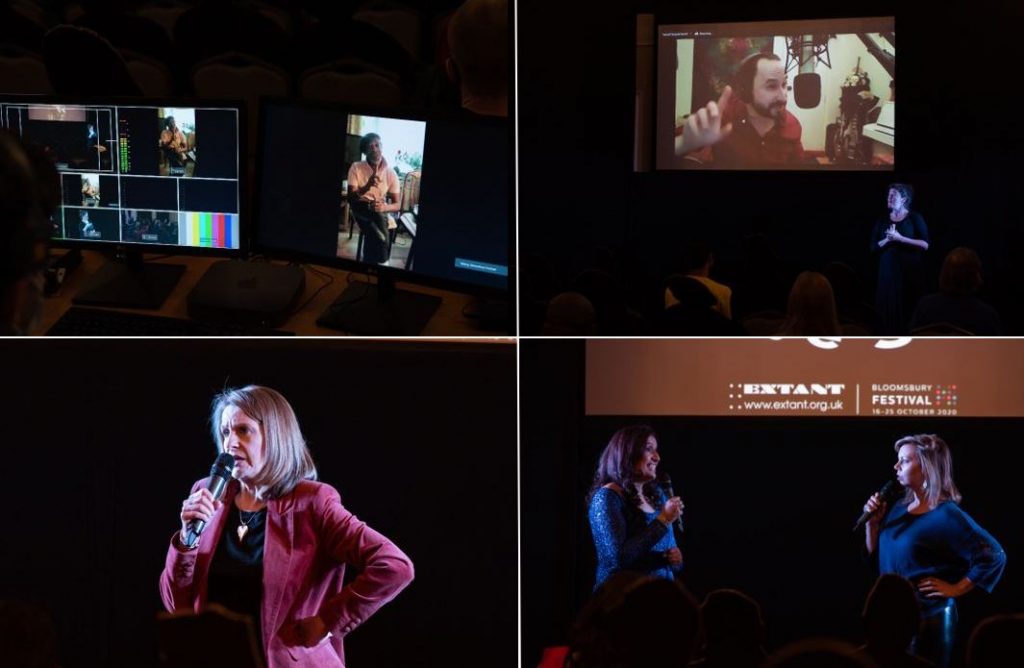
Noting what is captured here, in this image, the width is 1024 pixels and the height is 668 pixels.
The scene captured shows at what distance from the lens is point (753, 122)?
1.67m

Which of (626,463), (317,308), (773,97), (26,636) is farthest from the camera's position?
(26,636)

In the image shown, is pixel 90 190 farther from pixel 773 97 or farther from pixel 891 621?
pixel 891 621

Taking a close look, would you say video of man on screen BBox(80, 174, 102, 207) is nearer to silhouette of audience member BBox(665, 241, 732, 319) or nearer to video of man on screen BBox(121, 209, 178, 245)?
video of man on screen BBox(121, 209, 178, 245)

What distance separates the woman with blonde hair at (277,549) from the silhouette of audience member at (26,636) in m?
0.25

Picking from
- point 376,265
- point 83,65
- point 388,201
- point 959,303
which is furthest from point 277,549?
point 959,303

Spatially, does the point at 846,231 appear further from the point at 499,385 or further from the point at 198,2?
the point at 198,2

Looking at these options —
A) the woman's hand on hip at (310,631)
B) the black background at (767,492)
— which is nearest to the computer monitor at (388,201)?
the black background at (767,492)

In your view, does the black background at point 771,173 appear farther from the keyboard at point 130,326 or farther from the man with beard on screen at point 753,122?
the keyboard at point 130,326

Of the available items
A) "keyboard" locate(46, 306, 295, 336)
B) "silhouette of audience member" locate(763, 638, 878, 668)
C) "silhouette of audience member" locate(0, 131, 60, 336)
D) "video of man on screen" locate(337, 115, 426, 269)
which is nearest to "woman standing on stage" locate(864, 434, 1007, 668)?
"silhouette of audience member" locate(763, 638, 878, 668)

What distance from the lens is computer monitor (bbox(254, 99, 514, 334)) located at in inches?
Result: 73.4

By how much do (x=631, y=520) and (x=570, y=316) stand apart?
0.43m

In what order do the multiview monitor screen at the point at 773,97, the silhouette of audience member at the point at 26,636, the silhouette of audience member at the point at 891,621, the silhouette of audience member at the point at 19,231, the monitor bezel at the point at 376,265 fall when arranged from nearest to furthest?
the silhouette of audience member at the point at 19,231
the multiview monitor screen at the point at 773,97
the monitor bezel at the point at 376,265
the silhouette of audience member at the point at 891,621
the silhouette of audience member at the point at 26,636

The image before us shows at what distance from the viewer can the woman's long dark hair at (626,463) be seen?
6.88 ft

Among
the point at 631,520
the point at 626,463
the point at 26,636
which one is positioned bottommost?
the point at 26,636
